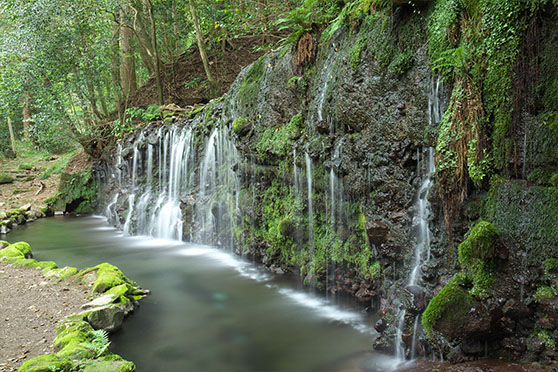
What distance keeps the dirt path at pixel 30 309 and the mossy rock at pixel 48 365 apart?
0.45 meters

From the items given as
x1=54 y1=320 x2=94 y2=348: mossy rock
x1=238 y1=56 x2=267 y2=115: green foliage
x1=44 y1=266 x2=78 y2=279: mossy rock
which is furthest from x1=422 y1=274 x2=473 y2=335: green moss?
x1=44 y1=266 x2=78 y2=279: mossy rock

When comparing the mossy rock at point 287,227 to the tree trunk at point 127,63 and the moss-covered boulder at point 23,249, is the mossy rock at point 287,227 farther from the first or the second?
the tree trunk at point 127,63

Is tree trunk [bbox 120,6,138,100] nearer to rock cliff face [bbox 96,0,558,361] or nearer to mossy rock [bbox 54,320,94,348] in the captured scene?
rock cliff face [bbox 96,0,558,361]

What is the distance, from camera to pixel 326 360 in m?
5.19

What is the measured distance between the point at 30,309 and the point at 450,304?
21.8 ft

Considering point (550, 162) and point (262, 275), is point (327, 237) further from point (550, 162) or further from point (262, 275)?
point (550, 162)

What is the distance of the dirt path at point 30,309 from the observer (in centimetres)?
489

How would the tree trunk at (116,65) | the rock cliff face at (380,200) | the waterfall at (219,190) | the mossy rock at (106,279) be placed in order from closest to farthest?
the rock cliff face at (380,200), the mossy rock at (106,279), the waterfall at (219,190), the tree trunk at (116,65)

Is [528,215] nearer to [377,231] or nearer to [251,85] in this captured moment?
[377,231]

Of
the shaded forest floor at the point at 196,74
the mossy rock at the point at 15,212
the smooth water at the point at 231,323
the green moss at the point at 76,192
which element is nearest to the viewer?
the smooth water at the point at 231,323

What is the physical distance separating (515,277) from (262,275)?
554 cm

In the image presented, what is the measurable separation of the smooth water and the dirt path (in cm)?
100

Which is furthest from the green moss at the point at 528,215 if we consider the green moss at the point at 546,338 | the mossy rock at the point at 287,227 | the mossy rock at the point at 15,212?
the mossy rock at the point at 15,212

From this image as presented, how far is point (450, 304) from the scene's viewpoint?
4398 mm
